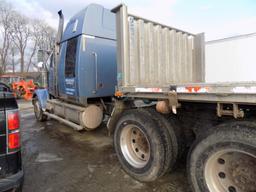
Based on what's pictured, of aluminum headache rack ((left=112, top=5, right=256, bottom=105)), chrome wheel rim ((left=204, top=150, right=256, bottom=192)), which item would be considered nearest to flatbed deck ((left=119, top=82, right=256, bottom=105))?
aluminum headache rack ((left=112, top=5, right=256, bottom=105))

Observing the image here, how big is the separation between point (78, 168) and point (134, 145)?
113 cm

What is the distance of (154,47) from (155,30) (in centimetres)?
34

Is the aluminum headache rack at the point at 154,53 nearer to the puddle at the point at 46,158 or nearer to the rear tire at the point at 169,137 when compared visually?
the rear tire at the point at 169,137

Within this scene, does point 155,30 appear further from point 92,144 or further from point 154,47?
point 92,144

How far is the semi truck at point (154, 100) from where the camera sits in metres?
1.93

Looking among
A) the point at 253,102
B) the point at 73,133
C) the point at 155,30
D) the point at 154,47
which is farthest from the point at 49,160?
the point at 253,102

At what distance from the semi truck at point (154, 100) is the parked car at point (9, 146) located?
151 cm

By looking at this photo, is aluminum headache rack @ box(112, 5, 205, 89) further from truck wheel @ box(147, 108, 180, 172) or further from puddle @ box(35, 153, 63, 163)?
puddle @ box(35, 153, 63, 163)

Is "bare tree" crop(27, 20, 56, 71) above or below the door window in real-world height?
above

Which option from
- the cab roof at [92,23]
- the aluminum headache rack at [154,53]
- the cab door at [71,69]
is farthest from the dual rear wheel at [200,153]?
the cab roof at [92,23]

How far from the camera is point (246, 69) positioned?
16.1ft

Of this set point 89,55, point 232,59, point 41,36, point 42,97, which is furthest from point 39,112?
point 41,36

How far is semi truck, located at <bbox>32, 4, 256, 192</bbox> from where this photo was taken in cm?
193

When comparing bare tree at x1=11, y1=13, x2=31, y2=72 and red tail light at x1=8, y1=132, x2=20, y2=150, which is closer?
red tail light at x1=8, y1=132, x2=20, y2=150
